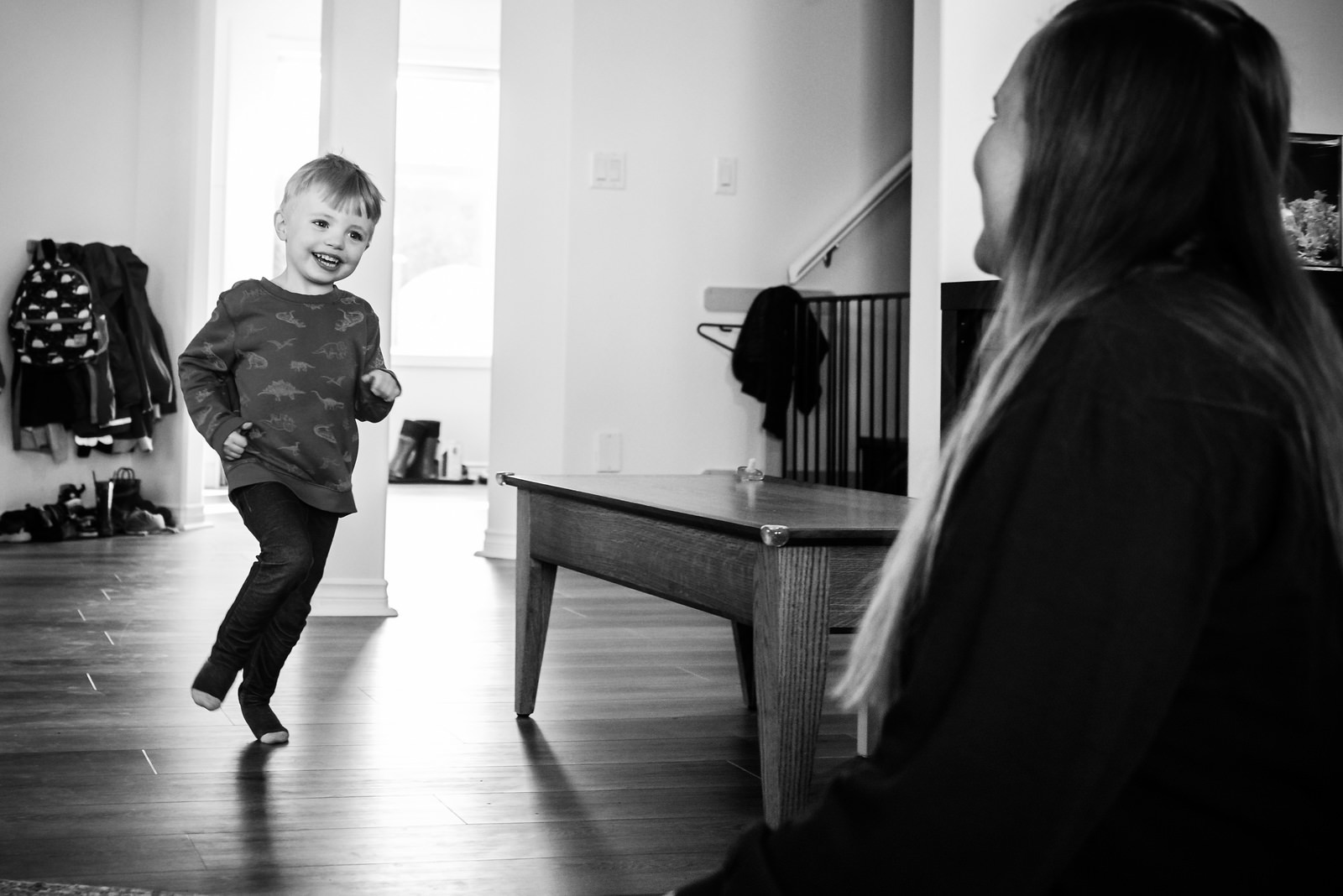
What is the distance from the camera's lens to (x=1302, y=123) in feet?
13.6

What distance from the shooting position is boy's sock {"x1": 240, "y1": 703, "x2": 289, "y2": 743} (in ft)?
7.72

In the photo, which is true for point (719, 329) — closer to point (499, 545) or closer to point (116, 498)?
point (499, 545)

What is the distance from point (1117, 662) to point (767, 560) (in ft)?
3.73

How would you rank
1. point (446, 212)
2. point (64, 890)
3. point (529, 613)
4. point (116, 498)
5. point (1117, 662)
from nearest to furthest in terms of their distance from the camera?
point (1117, 662) < point (64, 890) < point (529, 613) < point (116, 498) < point (446, 212)

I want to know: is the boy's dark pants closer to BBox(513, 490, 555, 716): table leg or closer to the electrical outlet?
BBox(513, 490, 555, 716): table leg

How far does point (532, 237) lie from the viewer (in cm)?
516

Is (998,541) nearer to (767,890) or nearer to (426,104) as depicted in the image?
(767,890)

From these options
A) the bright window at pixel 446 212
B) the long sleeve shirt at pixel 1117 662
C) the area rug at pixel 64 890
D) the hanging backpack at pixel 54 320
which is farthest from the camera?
the bright window at pixel 446 212

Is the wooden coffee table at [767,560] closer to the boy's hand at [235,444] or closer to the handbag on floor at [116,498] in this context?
the boy's hand at [235,444]

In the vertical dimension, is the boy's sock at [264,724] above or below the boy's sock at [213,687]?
below

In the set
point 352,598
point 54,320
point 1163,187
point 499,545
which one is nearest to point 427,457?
point 54,320

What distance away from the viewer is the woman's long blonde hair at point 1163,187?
0.55 meters

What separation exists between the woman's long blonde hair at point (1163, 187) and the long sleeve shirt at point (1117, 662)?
21 mm

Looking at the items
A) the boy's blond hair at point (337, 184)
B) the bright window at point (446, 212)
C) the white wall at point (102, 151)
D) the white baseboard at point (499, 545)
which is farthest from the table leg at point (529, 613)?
the bright window at point (446, 212)
